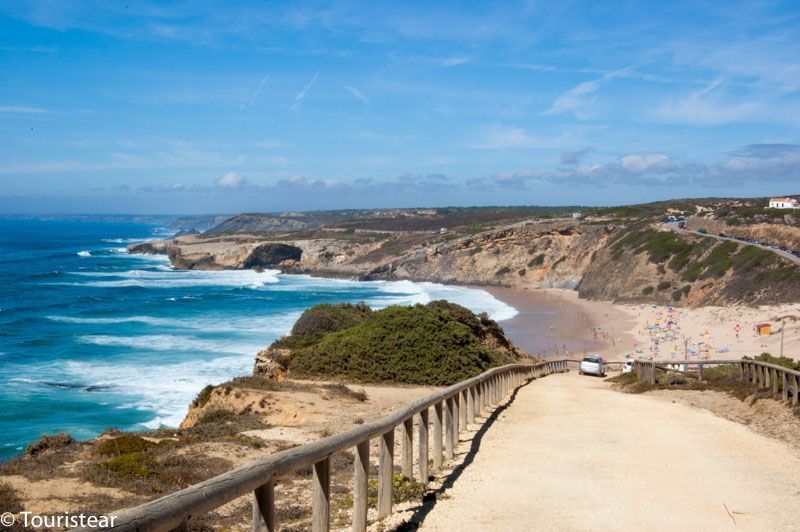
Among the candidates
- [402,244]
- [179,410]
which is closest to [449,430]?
[179,410]

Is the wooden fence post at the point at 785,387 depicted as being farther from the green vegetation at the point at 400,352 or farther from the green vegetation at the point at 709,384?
the green vegetation at the point at 400,352

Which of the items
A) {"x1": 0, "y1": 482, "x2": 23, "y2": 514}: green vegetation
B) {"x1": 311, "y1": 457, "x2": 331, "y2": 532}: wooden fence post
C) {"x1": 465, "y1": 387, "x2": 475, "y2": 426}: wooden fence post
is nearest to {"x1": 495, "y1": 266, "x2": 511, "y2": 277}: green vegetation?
{"x1": 465, "y1": 387, "x2": 475, "y2": 426}: wooden fence post

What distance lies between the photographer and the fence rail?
3.15 metres

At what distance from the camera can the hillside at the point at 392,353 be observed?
68.1ft

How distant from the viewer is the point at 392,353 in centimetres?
2133

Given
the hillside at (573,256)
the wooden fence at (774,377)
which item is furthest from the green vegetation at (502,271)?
the wooden fence at (774,377)

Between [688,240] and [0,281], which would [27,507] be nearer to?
[688,240]

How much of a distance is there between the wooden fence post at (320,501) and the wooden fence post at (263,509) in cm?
61

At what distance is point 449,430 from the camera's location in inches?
332

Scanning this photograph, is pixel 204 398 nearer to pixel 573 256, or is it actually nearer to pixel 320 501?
pixel 320 501

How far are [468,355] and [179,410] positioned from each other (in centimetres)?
1011

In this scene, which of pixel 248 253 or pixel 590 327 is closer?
pixel 590 327

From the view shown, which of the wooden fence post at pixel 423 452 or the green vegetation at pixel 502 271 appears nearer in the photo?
the wooden fence post at pixel 423 452

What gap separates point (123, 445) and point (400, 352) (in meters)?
12.3
